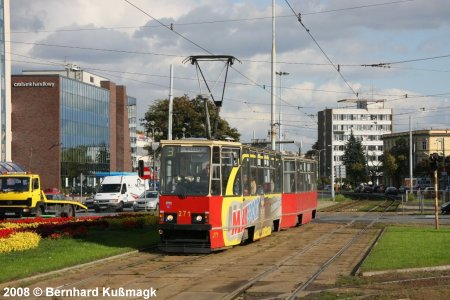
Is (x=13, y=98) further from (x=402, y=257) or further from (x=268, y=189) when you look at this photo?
(x=402, y=257)

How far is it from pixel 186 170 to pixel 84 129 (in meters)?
89.1

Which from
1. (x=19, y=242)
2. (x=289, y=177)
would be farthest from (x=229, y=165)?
(x=289, y=177)

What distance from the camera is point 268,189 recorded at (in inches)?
1085

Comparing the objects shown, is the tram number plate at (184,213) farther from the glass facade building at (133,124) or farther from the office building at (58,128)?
the glass facade building at (133,124)

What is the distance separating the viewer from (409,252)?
2014 centimetres

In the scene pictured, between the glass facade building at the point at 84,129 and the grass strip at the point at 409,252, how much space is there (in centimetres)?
7872

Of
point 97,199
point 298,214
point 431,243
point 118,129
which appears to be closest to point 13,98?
point 118,129

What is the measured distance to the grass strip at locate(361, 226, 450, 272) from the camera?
57.1 feet

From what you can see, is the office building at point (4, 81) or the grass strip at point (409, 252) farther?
the office building at point (4, 81)

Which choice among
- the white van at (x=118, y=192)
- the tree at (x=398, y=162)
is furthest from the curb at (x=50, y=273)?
the tree at (x=398, y=162)

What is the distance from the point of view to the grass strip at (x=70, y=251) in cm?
1651

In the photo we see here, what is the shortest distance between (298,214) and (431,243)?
1171cm

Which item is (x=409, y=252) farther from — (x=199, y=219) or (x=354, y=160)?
(x=354, y=160)

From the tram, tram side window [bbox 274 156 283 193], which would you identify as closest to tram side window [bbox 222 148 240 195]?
the tram
